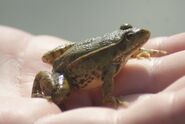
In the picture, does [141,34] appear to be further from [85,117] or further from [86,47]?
[85,117]

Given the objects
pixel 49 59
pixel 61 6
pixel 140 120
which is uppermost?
pixel 61 6

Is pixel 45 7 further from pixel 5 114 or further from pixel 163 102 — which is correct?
pixel 163 102

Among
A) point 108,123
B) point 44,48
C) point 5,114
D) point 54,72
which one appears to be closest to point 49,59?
point 54,72

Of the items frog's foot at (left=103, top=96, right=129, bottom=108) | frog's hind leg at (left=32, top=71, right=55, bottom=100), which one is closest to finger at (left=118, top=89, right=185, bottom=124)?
frog's foot at (left=103, top=96, right=129, bottom=108)

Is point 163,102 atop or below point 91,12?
below

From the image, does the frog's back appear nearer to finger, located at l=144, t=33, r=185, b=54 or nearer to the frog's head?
the frog's head

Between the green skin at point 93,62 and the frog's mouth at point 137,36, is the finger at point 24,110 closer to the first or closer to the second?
the green skin at point 93,62

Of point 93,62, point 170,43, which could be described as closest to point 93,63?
point 93,62

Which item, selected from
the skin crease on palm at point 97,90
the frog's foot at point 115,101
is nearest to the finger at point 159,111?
the skin crease on palm at point 97,90
